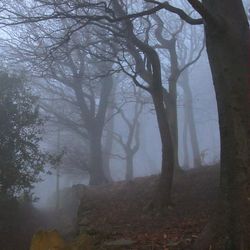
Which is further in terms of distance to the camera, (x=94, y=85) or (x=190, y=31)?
(x=190, y=31)

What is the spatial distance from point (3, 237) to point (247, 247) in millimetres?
9690

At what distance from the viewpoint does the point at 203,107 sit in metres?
44.8

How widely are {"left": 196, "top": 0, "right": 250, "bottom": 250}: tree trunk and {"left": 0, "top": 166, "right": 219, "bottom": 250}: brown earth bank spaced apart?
0.97 meters

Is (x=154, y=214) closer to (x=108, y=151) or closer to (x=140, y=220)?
(x=140, y=220)

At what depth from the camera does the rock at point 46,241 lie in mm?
6723

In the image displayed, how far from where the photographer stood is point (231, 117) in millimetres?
6887

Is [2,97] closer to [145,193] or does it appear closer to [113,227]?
[145,193]

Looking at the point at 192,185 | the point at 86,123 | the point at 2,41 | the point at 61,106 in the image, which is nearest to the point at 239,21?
the point at 192,185

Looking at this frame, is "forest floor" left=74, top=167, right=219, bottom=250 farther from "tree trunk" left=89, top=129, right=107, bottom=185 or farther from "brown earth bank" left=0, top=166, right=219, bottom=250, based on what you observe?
"tree trunk" left=89, top=129, right=107, bottom=185

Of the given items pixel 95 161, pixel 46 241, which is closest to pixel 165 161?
pixel 46 241

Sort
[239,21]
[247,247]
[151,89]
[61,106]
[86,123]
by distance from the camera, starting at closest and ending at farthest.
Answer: [247,247], [239,21], [151,89], [86,123], [61,106]

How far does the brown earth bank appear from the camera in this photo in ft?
26.0

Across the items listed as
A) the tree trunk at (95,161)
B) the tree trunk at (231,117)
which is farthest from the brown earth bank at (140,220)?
the tree trunk at (95,161)

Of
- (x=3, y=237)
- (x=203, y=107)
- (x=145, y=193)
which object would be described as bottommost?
(x=3, y=237)
